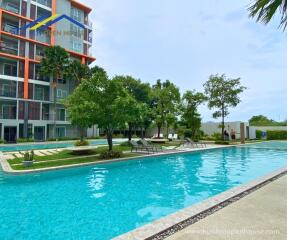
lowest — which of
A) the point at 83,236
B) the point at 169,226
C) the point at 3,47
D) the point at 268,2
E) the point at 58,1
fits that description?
the point at 83,236

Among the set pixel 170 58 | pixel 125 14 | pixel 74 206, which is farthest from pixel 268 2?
pixel 170 58

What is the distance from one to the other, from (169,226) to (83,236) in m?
1.80

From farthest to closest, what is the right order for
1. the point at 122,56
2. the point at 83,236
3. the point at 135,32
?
the point at 122,56, the point at 135,32, the point at 83,236

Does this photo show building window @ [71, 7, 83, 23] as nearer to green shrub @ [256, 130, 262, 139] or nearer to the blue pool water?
the blue pool water

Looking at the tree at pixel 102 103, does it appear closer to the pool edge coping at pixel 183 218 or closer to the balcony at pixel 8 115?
the pool edge coping at pixel 183 218

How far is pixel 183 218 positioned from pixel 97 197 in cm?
356

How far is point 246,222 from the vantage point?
4.45 meters

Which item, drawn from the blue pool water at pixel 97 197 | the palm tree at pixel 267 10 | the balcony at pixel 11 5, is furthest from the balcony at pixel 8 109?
the palm tree at pixel 267 10

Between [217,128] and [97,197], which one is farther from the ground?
[217,128]

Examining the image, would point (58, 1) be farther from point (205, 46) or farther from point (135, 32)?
point (205, 46)

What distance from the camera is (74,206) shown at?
652 cm

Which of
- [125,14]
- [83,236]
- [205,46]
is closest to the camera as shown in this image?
[83,236]

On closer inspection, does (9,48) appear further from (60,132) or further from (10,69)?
(60,132)

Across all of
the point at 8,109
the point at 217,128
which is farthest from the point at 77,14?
the point at 217,128
